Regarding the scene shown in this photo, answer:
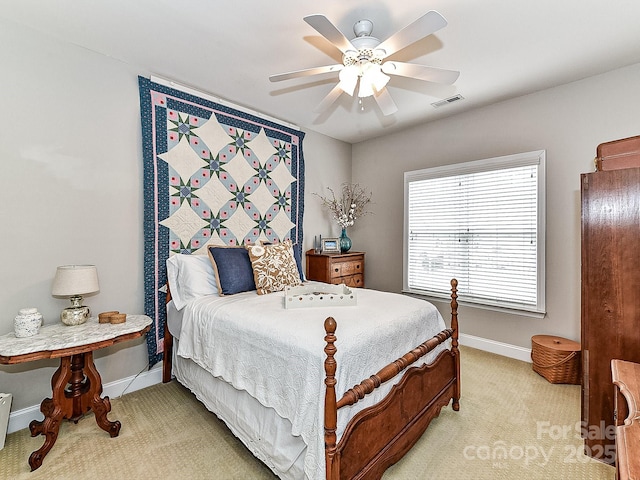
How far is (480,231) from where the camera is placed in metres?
3.37

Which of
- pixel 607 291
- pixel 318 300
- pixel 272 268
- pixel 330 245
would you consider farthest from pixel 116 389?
pixel 607 291

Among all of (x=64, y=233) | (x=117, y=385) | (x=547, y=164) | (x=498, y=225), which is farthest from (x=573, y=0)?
(x=117, y=385)

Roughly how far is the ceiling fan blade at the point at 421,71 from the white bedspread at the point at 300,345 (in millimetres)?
1528

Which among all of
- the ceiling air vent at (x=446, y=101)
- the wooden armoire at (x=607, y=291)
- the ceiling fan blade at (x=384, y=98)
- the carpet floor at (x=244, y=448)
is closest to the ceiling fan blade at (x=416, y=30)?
the ceiling fan blade at (x=384, y=98)

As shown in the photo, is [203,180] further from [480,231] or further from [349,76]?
[480,231]

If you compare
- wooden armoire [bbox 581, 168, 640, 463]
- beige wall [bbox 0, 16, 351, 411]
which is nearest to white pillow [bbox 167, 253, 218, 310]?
beige wall [bbox 0, 16, 351, 411]

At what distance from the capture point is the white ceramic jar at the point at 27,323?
1.81 metres

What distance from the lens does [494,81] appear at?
9.13 feet

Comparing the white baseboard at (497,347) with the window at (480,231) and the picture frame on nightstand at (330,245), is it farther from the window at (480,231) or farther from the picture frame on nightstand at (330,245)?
the picture frame on nightstand at (330,245)

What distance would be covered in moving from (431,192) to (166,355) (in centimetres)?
335

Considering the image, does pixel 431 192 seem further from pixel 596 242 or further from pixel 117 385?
pixel 117 385

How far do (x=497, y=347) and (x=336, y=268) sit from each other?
6.42 ft

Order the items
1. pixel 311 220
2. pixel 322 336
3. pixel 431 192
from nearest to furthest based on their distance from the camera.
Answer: pixel 322 336 → pixel 431 192 → pixel 311 220

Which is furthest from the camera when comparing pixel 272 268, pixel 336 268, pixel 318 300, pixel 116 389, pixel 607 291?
pixel 336 268
